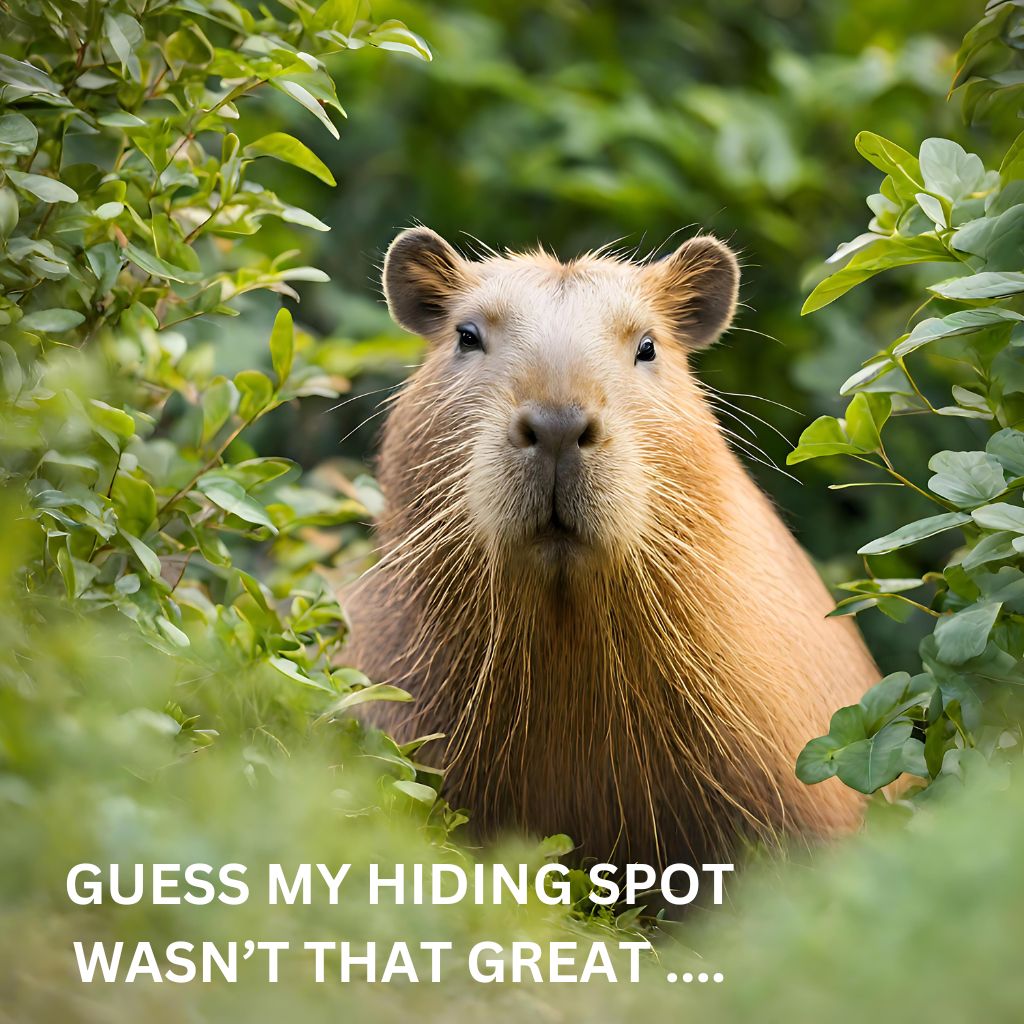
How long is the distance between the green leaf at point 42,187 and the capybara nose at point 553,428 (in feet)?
3.57

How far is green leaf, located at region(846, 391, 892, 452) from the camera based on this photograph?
3.04 m

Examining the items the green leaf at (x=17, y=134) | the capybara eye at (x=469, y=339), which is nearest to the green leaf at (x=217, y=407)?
the capybara eye at (x=469, y=339)

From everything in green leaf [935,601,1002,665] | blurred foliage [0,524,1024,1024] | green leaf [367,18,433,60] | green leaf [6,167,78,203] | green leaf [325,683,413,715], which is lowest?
blurred foliage [0,524,1024,1024]

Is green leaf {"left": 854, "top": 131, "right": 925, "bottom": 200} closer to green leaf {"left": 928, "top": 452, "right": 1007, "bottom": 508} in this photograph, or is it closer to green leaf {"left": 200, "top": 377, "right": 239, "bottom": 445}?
green leaf {"left": 928, "top": 452, "right": 1007, "bottom": 508}

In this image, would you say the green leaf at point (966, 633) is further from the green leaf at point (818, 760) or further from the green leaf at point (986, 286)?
the green leaf at point (986, 286)

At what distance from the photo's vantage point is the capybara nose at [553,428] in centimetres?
312

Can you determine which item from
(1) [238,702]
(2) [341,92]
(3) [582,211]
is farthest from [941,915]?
(2) [341,92]

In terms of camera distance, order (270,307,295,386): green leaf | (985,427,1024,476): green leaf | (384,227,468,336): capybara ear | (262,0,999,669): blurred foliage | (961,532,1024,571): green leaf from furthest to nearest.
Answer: (262,0,999,669): blurred foliage
(384,227,468,336): capybara ear
(270,307,295,386): green leaf
(985,427,1024,476): green leaf
(961,532,1024,571): green leaf

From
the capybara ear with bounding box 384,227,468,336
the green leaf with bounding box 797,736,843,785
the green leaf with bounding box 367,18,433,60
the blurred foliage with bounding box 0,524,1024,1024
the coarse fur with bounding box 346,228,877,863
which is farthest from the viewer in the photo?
the capybara ear with bounding box 384,227,468,336

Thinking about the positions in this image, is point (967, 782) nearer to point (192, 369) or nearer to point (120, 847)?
point (120, 847)

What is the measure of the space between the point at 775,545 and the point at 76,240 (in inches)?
84.1

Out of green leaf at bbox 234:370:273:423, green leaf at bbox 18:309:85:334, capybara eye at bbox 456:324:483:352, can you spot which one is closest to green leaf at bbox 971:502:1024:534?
capybara eye at bbox 456:324:483:352

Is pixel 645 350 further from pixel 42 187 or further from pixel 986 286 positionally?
pixel 42 187

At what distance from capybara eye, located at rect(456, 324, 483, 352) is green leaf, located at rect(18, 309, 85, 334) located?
1.15 m
